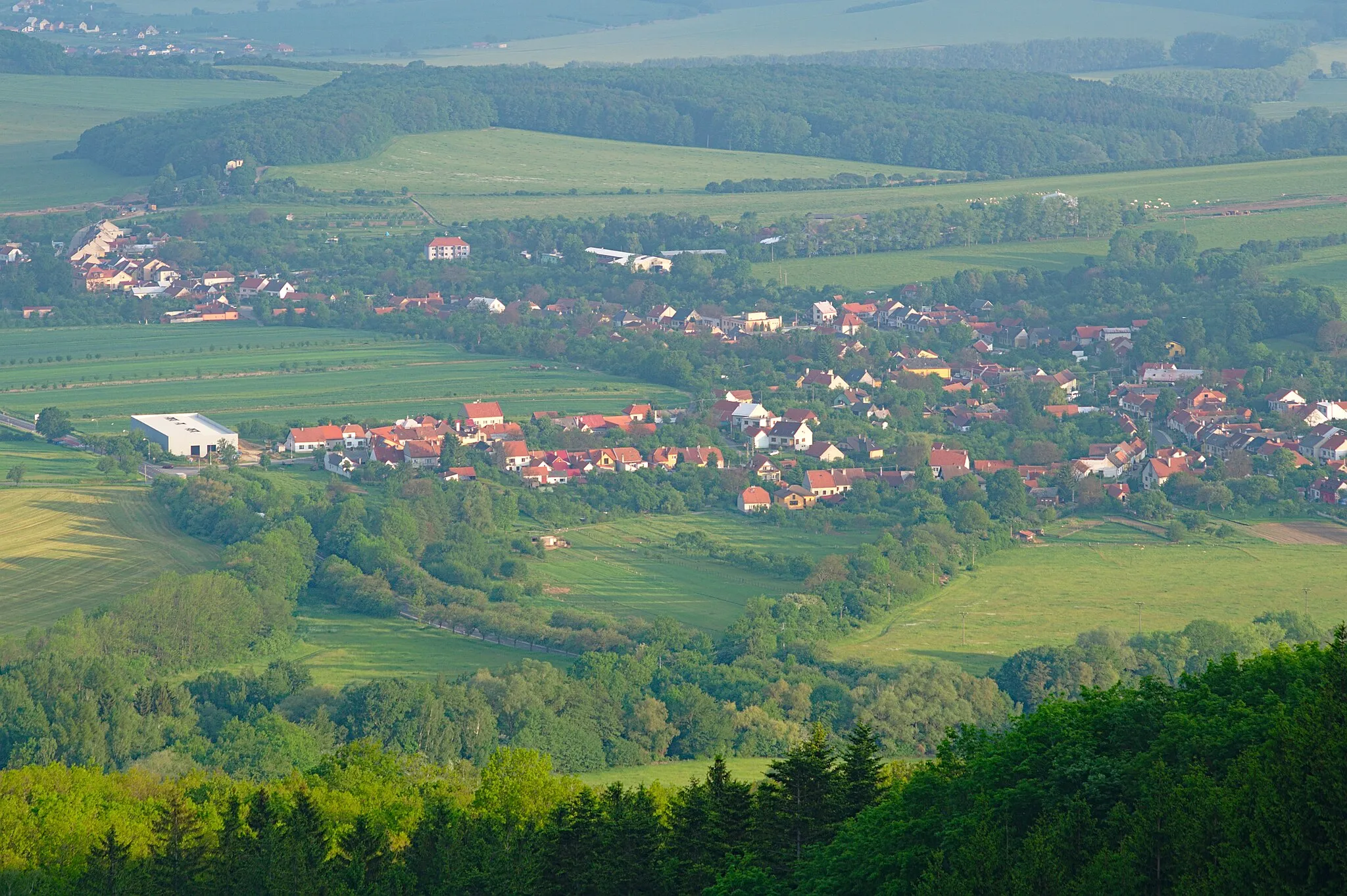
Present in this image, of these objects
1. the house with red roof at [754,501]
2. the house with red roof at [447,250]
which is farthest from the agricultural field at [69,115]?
the house with red roof at [754,501]

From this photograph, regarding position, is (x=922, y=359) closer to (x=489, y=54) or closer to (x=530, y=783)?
(x=530, y=783)

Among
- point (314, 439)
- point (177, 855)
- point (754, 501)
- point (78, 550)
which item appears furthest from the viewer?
point (314, 439)

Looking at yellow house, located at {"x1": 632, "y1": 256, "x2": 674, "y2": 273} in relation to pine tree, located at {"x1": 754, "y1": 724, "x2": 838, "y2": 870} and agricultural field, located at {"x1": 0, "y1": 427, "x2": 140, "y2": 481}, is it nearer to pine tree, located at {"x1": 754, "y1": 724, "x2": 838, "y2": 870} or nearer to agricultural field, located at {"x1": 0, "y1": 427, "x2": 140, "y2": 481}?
agricultural field, located at {"x1": 0, "y1": 427, "x2": 140, "y2": 481}

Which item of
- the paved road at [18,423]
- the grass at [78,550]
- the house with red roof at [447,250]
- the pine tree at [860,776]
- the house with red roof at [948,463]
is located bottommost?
the house with red roof at [948,463]

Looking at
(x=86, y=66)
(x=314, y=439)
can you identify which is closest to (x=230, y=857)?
(x=314, y=439)

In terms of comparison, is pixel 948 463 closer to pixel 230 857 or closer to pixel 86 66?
pixel 230 857

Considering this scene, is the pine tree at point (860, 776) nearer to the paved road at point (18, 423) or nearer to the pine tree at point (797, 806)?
the pine tree at point (797, 806)
